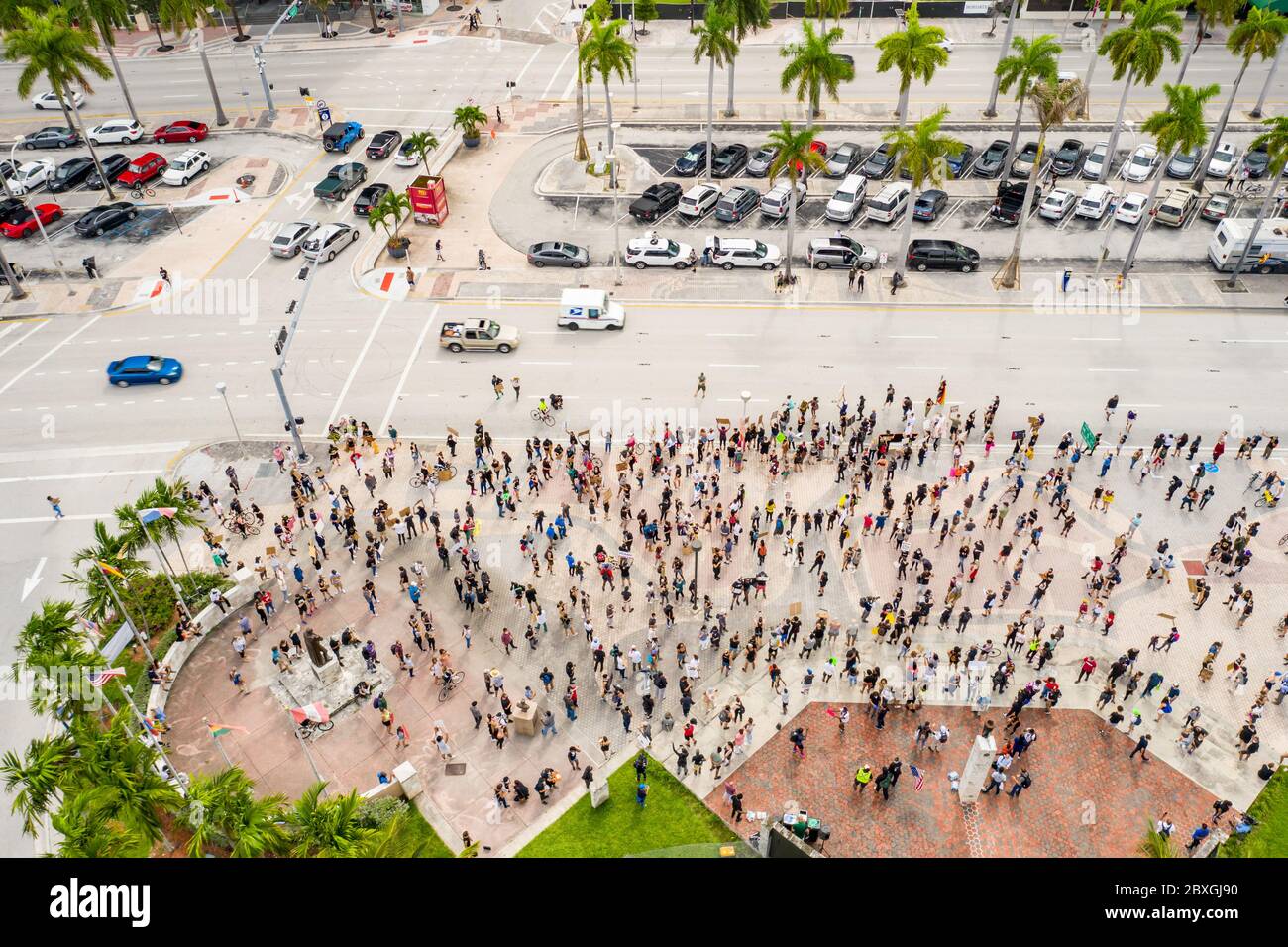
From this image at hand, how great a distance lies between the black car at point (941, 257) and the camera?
52656mm

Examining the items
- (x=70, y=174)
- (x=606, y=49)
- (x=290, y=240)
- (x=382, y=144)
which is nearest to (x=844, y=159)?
(x=606, y=49)

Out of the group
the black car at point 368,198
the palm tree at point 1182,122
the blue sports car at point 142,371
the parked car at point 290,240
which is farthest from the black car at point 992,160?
the blue sports car at point 142,371

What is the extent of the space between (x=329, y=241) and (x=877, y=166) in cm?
3492

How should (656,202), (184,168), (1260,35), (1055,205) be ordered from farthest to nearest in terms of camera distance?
(184,168)
(656,202)
(1055,205)
(1260,35)

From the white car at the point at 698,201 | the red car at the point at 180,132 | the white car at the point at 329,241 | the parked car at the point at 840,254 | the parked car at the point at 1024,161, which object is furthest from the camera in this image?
the red car at the point at 180,132

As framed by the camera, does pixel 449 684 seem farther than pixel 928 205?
No

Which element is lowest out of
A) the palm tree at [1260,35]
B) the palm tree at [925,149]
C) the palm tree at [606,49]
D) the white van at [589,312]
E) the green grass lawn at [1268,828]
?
the green grass lawn at [1268,828]

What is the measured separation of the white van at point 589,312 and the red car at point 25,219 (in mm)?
34454

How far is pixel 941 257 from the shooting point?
173 ft

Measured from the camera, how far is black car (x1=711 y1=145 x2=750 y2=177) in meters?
62.0

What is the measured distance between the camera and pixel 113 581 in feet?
104

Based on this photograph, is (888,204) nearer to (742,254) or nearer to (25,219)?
(742,254)

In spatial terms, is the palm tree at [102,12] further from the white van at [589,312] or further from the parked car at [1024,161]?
the parked car at [1024,161]

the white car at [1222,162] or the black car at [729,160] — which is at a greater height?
the white car at [1222,162]
